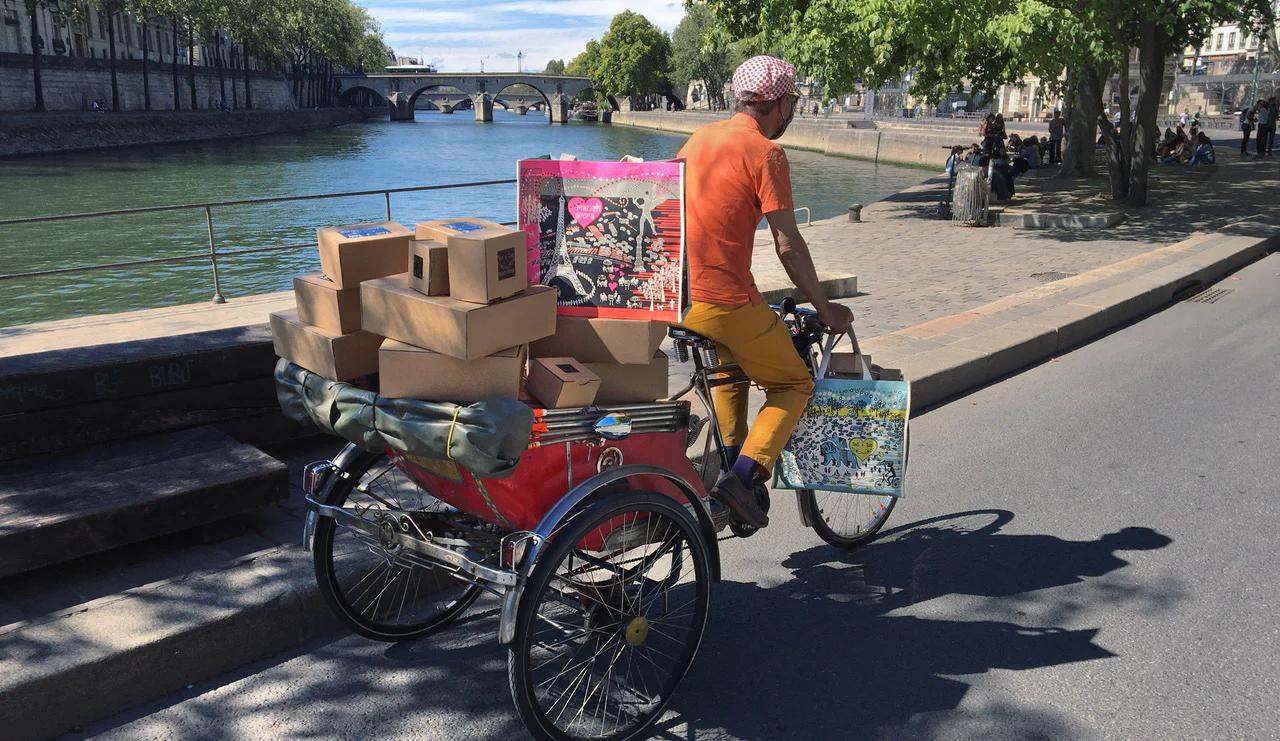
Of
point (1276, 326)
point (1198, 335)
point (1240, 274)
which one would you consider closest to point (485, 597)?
point (1198, 335)

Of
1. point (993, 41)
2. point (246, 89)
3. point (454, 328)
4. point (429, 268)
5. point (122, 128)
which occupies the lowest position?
point (454, 328)

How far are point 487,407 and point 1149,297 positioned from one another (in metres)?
8.63

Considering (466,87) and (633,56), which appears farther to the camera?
(466,87)

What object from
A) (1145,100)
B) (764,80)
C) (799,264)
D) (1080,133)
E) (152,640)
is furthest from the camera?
(1080,133)

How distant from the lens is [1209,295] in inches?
404

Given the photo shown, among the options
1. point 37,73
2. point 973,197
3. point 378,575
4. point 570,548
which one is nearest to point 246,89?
point 37,73

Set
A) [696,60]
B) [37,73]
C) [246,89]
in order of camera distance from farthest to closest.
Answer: [696,60] < [246,89] < [37,73]

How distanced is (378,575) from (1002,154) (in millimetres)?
21558

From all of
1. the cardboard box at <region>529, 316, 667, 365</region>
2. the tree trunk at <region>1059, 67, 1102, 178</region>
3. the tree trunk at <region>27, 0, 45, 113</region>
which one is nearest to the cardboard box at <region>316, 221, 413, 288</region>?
the cardboard box at <region>529, 316, 667, 365</region>

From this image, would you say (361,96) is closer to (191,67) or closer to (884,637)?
(191,67)

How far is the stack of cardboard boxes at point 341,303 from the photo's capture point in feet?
9.27

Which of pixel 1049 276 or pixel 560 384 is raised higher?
pixel 560 384

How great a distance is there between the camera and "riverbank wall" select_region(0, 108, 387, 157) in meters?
43.5

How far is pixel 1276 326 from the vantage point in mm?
8531
